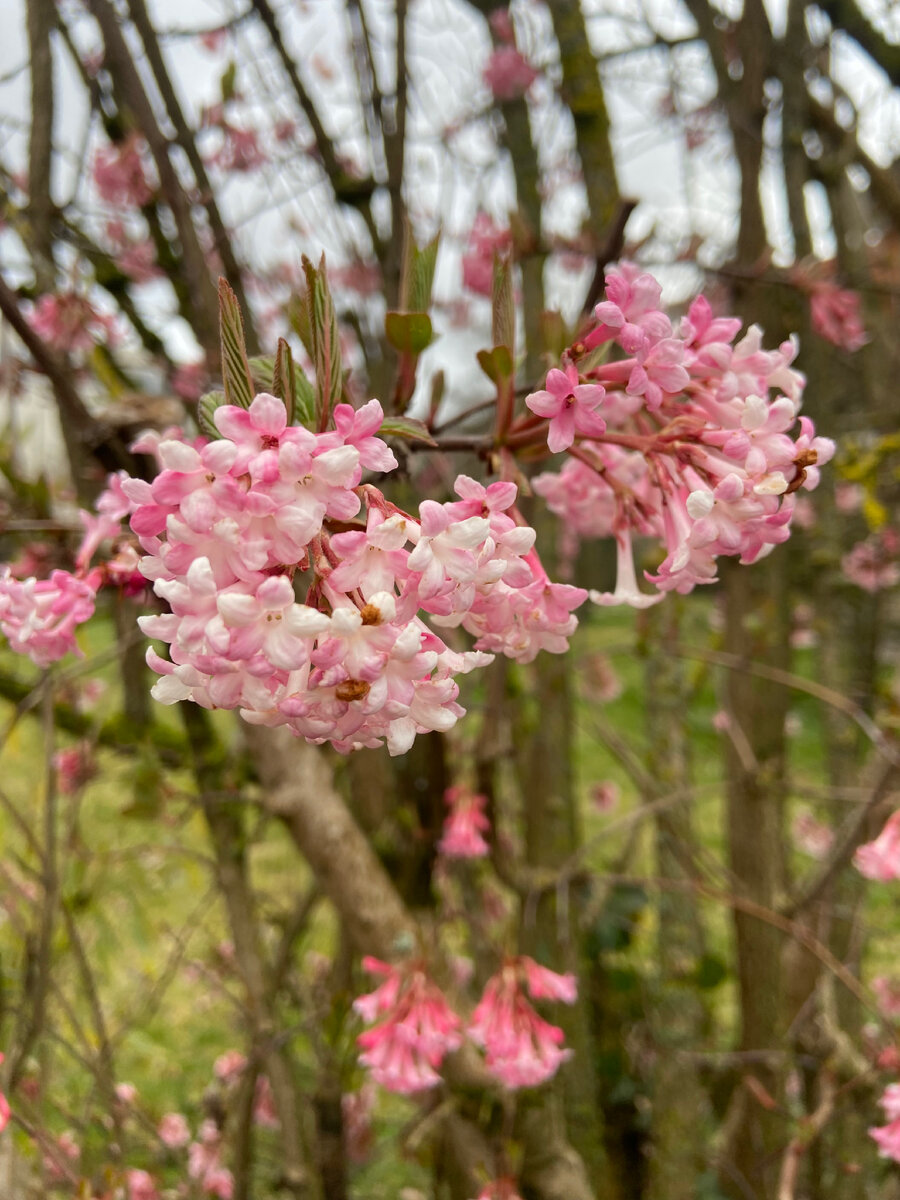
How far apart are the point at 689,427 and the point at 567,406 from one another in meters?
0.10

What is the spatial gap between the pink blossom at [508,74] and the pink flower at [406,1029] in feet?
6.53

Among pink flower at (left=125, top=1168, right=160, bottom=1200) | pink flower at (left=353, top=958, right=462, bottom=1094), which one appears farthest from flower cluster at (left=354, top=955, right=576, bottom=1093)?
pink flower at (left=125, top=1168, right=160, bottom=1200)

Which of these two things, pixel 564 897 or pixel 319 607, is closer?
pixel 319 607

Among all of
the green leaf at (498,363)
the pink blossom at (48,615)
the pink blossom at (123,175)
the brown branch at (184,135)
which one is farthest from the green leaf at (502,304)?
the pink blossom at (123,175)

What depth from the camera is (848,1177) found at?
5.46ft

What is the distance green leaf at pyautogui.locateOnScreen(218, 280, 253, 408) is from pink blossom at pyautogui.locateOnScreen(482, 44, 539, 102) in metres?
1.96

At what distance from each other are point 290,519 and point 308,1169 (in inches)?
64.4

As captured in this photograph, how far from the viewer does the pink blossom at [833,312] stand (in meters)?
1.54

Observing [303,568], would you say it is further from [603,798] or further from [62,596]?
[603,798]

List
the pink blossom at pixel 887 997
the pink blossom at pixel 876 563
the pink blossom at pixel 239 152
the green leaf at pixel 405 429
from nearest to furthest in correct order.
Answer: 1. the green leaf at pixel 405 429
2. the pink blossom at pixel 876 563
3. the pink blossom at pixel 239 152
4. the pink blossom at pixel 887 997

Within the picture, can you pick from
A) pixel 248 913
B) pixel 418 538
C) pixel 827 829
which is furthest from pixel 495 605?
pixel 827 829

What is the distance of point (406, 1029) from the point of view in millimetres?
1128

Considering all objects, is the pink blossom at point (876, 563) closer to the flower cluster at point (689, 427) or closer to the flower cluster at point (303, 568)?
the flower cluster at point (689, 427)

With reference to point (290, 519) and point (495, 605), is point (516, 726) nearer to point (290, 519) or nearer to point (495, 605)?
point (495, 605)
